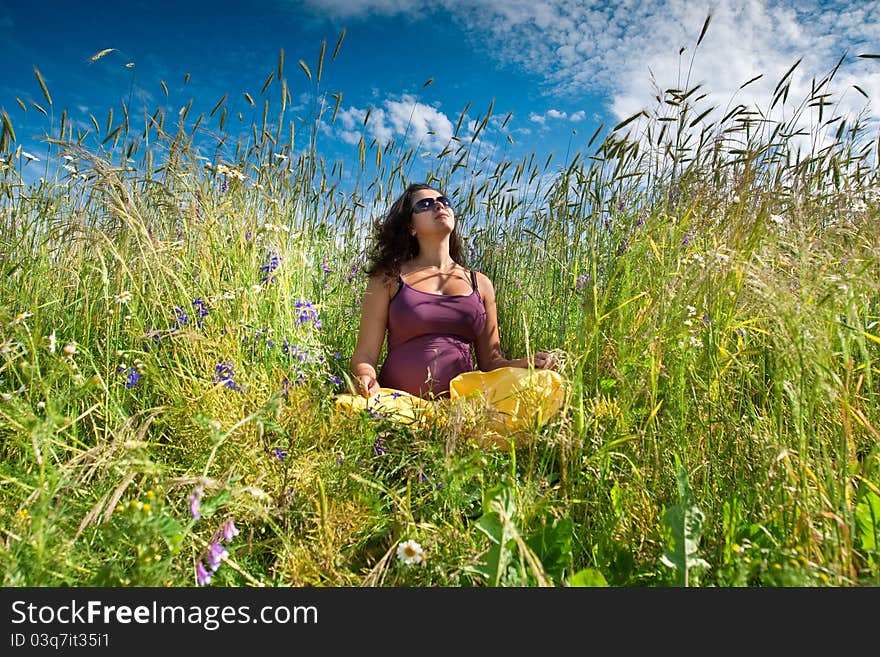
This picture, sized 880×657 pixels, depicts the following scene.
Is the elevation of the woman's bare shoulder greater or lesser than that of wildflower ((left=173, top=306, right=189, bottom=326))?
greater

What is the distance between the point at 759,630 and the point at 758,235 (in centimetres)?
110

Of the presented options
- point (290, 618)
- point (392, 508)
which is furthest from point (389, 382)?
point (290, 618)

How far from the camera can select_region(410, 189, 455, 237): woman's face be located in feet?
8.84

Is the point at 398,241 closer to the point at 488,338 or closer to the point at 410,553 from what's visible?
the point at 488,338

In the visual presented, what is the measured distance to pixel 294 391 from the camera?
1.57 meters

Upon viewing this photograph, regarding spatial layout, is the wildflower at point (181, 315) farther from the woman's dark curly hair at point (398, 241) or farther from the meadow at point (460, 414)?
the woman's dark curly hair at point (398, 241)

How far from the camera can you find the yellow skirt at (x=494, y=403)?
1.37 m

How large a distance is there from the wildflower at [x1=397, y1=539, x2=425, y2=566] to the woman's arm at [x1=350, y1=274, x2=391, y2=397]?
1306 millimetres

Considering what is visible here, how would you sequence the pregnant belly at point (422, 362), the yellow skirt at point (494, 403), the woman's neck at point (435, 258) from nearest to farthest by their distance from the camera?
the yellow skirt at point (494, 403)
the pregnant belly at point (422, 362)
the woman's neck at point (435, 258)

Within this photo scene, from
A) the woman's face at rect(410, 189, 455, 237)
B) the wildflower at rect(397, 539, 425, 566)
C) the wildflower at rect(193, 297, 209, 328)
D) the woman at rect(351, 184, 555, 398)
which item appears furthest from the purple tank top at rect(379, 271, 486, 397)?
the wildflower at rect(397, 539, 425, 566)

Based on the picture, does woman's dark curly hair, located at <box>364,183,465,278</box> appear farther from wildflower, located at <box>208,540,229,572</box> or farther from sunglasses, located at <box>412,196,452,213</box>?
wildflower, located at <box>208,540,229,572</box>

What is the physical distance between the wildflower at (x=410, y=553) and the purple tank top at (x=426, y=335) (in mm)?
1285

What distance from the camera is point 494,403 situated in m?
1.49

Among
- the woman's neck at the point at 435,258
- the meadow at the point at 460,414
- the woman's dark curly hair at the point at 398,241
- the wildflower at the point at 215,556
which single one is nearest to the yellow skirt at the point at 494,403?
the meadow at the point at 460,414
